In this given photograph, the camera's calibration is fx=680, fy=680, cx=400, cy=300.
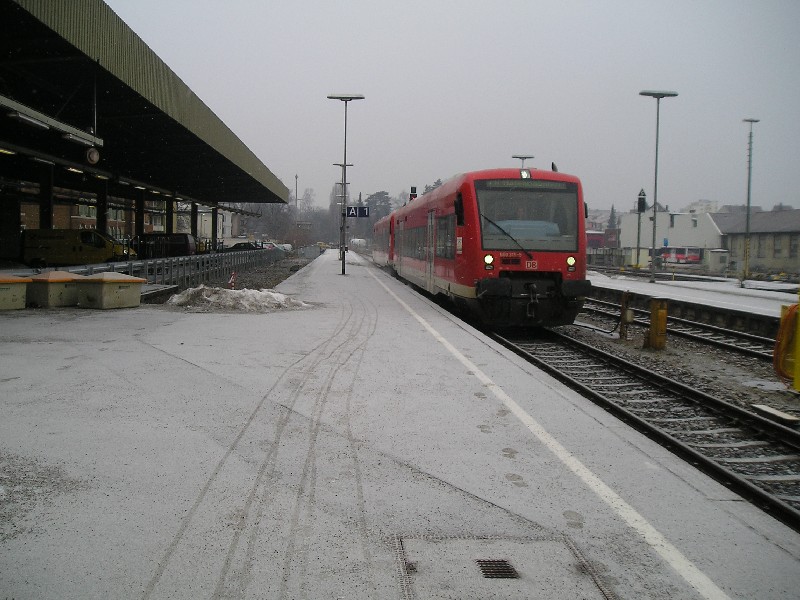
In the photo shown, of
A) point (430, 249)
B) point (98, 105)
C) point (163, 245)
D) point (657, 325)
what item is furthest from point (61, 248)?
point (657, 325)

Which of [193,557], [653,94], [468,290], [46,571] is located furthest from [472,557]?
[653,94]

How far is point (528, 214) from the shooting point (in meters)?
13.3

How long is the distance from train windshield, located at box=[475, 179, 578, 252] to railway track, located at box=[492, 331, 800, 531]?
8.66 feet

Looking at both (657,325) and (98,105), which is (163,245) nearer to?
(98,105)

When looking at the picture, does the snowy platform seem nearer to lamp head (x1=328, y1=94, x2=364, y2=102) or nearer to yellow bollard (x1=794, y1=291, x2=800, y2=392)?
yellow bollard (x1=794, y1=291, x2=800, y2=392)

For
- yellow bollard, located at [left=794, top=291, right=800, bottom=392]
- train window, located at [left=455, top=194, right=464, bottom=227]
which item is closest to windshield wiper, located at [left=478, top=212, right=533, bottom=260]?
train window, located at [left=455, top=194, right=464, bottom=227]

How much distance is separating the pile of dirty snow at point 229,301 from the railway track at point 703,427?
22.2 ft

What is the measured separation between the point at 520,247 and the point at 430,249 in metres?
5.20

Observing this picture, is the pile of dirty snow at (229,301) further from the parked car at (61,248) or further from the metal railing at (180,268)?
the parked car at (61,248)

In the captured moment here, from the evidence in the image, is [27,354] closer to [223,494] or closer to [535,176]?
[223,494]

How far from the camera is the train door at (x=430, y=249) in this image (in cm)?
1741

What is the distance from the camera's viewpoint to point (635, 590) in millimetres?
3334

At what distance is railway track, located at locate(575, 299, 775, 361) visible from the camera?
1271 centimetres

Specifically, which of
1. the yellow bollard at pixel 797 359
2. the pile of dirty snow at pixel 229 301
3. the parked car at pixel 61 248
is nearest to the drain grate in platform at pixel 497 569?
the yellow bollard at pixel 797 359
